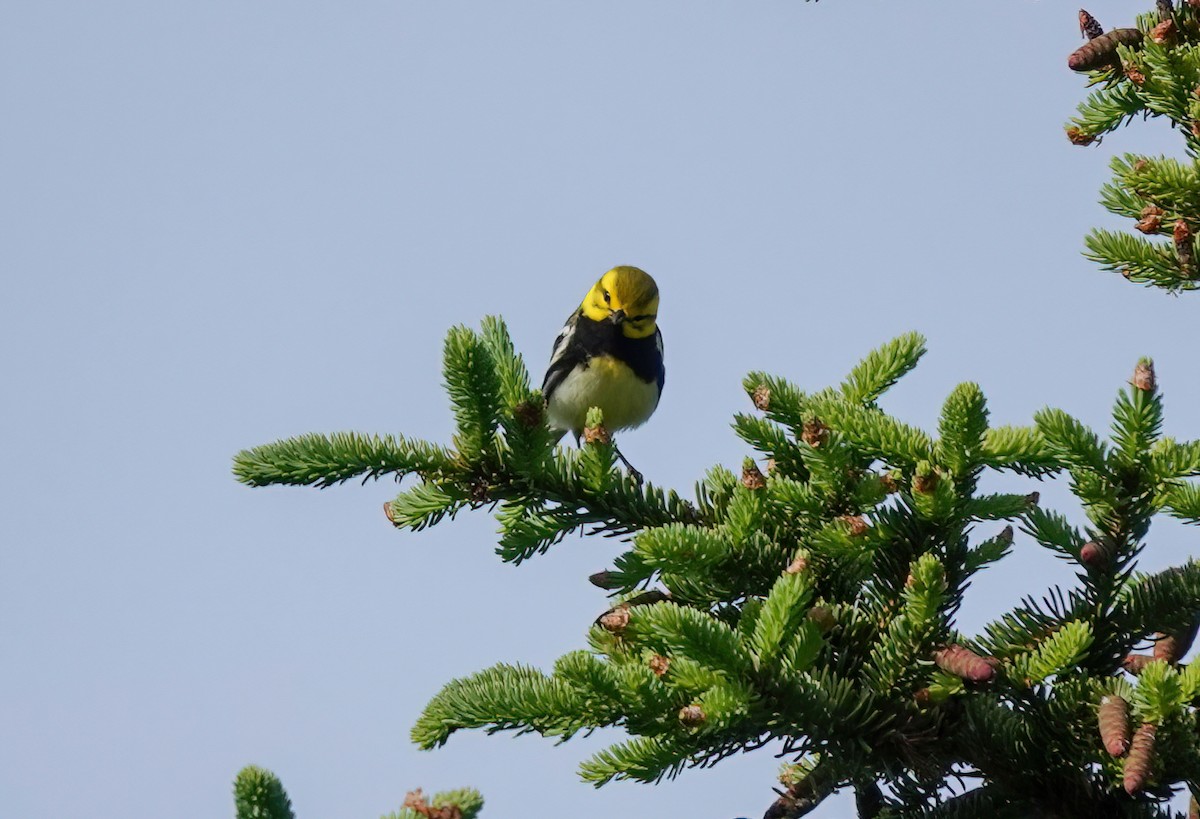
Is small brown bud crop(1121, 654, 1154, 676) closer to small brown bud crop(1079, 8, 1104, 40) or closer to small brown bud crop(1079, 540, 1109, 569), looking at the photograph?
small brown bud crop(1079, 540, 1109, 569)

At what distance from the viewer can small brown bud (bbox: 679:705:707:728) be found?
7.08ft

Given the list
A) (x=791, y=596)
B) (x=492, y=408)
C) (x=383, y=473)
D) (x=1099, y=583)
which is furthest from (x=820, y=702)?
(x=383, y=473)

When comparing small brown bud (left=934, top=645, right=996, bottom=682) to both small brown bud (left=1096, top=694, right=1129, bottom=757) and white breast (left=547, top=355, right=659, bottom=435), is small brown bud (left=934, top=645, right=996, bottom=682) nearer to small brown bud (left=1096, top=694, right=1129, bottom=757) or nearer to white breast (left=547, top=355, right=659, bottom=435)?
small brown bud (left=1096, top=694, right=1129, bottom=757)

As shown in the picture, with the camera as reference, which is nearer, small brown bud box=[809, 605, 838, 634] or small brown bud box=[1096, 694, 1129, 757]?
small brown bud box=[1096, 694, 1129, 757]

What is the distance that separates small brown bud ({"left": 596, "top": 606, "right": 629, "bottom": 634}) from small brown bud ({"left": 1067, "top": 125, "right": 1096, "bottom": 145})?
6.25ft

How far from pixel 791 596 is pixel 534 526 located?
0.78m

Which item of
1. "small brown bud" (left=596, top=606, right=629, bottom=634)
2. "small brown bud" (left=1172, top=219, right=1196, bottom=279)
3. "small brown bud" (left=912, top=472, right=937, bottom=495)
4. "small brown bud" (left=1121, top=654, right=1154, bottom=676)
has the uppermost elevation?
"small brown bud" (left=1172, top=219, right=1196, bottom=279)

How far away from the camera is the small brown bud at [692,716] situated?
7.08ft

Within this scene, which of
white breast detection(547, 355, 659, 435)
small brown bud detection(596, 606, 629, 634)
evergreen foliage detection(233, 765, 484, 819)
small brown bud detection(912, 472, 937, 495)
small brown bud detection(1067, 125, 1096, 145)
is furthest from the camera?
white breast detection(547, 355, 659, 435)

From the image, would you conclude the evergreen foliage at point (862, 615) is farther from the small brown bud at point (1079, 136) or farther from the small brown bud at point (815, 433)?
the small brown bud at point (1079, 136)

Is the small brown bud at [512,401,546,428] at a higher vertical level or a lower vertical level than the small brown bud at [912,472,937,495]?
higher

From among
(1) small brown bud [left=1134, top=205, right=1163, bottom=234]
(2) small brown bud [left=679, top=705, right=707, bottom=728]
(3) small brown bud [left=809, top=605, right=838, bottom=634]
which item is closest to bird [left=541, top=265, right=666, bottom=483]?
(1) small brown bud [left=1134, top=205, right=1163, bottom=234]

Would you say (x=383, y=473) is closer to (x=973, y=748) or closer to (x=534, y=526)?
(x=534, y=526)

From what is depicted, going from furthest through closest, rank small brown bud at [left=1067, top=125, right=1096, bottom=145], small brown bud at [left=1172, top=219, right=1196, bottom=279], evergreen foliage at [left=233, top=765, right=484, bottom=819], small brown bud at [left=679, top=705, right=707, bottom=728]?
small brown bud at [left=1067, top=125, right=1096, bottom=145] < small brown bud at [left=1172, top=219, right=1196, bottom=279] < small brown bud at [left=679, top=705, right=707, bottom=728] < evergreen foliage at [left=233, top=765, right=484, bottom=819]
